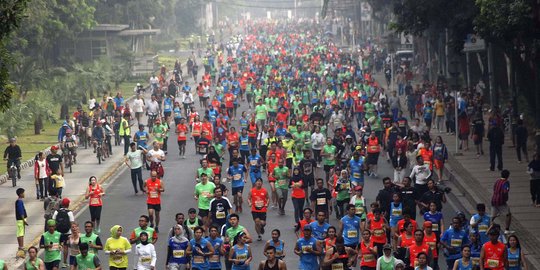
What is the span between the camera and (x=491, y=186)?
3192 cm

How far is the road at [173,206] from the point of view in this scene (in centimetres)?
2516

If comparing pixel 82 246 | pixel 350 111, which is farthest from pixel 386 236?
pixel 350 111

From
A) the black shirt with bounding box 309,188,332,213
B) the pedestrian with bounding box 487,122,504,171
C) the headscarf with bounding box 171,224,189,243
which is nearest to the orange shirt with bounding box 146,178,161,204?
the black shirt with bounding box 309,188,332,213

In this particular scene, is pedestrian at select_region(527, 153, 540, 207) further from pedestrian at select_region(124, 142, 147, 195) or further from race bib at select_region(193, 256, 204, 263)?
race bib at select_region(193, 256, 204, 263)

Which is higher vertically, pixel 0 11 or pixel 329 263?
pixel 0 11

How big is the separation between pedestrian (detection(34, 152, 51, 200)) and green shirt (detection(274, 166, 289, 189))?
19.5 feet

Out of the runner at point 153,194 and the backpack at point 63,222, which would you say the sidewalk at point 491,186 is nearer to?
the runner at point 153,194

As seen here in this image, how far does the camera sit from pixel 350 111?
Answer: 48.3 m

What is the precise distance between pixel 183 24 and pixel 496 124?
93865 mm

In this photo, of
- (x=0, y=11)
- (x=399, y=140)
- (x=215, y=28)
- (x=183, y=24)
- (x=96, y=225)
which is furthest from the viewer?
(x=215, y=28)

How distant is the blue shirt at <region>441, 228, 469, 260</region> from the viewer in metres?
21.0

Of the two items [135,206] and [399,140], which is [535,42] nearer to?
[399,140]

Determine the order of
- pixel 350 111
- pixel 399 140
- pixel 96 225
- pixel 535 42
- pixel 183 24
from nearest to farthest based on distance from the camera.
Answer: pixel 96 225 < pixel 535 42 < pixel 399 140 < pixel 350 111 < pixel 183 24

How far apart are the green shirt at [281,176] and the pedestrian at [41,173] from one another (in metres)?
5.94
